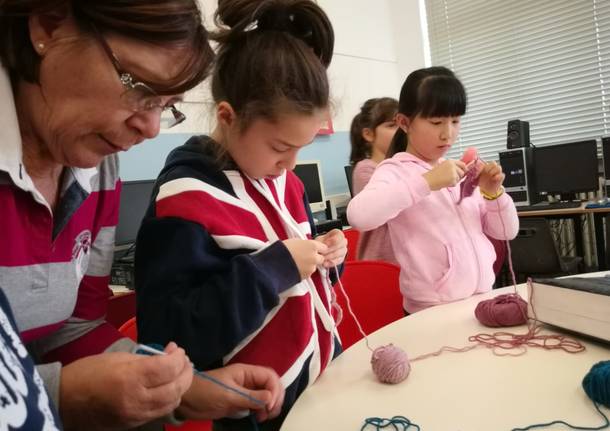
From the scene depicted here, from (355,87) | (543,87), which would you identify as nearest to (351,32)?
(355,87)

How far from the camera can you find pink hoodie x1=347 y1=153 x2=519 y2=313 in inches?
46.8

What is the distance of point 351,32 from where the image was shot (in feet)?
12.8

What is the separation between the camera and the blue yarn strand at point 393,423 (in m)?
0.55

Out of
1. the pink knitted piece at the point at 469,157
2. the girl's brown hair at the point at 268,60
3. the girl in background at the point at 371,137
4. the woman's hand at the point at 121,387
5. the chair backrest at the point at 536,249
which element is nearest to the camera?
the woman's hand at the point at 121,387

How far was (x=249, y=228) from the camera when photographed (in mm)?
776

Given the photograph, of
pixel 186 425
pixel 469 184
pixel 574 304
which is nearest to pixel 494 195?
pixel 469 184

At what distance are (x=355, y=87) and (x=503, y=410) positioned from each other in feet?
12.0

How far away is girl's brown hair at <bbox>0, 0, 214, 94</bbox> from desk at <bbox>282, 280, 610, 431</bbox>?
20.2 inches

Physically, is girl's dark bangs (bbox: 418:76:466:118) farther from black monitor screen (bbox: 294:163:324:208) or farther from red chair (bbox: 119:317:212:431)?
black monitor screen (bbox: 294:163:324:208)

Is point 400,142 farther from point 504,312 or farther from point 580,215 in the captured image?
point 580,215

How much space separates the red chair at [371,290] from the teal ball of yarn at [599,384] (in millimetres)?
665

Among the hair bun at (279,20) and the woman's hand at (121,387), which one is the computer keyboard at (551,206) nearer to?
the hair bun at (279,20)

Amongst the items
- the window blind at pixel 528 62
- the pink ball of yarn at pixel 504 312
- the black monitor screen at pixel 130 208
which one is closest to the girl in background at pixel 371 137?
the black monitor screen at pixel 130 208

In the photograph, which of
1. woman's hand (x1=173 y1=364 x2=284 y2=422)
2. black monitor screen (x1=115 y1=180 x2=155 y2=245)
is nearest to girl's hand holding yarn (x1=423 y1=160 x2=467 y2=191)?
woman's hand (x1=173 y1=364 x2=284 y2=422)
